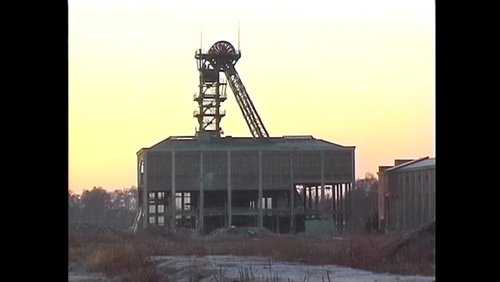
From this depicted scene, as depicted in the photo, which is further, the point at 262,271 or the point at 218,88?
the point at 218,88

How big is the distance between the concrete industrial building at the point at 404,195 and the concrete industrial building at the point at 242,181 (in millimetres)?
1706

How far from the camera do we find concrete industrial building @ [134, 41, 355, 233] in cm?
3875

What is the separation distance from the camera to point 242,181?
39094 millimetres

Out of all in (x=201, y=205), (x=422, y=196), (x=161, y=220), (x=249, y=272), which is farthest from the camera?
(x=161, y=220)

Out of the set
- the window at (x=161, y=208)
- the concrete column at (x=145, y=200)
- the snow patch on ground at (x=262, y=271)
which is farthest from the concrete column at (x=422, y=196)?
the snow patch on ground at (x=262, y=271)

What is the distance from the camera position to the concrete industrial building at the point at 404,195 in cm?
3494

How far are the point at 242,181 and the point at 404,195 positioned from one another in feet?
25.1

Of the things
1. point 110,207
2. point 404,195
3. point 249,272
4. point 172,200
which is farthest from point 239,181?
point 249,272

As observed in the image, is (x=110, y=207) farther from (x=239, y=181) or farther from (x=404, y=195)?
(x=404, y=195)
